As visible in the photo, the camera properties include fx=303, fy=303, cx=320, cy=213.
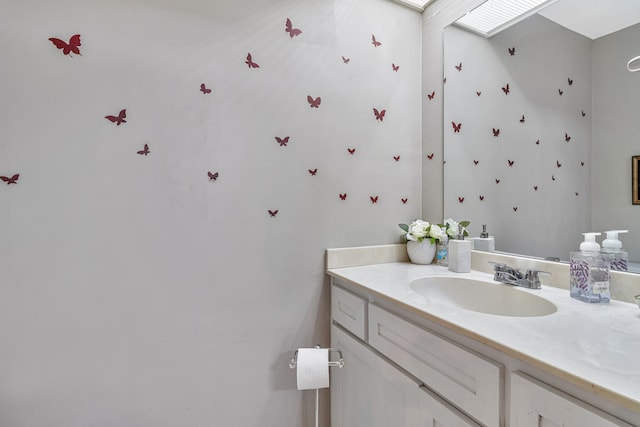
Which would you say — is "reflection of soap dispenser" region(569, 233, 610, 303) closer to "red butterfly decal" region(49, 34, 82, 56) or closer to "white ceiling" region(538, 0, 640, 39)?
"white ceiling" region(538, 0, 640, 39)

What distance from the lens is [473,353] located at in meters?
0.70

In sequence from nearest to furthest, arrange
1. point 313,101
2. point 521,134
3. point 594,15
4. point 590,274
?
point 590,274 → point 594,15 → point 521,134 → point 313,101

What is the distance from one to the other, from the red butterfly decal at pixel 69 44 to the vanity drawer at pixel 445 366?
1293 mm

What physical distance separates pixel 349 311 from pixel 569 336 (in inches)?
27.2

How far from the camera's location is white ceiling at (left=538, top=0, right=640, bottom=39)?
911mm

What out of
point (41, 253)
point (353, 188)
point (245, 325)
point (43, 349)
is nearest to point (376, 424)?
point (245, 325)

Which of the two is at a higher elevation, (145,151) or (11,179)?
(145,151)

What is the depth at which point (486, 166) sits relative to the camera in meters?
1.37

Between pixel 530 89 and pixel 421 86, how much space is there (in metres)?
0.54

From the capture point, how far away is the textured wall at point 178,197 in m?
0.94

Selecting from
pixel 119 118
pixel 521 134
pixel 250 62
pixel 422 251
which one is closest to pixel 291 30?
pixel 250 62

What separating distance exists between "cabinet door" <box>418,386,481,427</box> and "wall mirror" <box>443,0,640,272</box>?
2.27ft

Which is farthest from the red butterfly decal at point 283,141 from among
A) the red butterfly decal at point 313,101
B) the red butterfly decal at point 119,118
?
the red butterfly decal at point 119,118

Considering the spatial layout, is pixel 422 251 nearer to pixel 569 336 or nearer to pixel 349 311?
pixel 349 311
